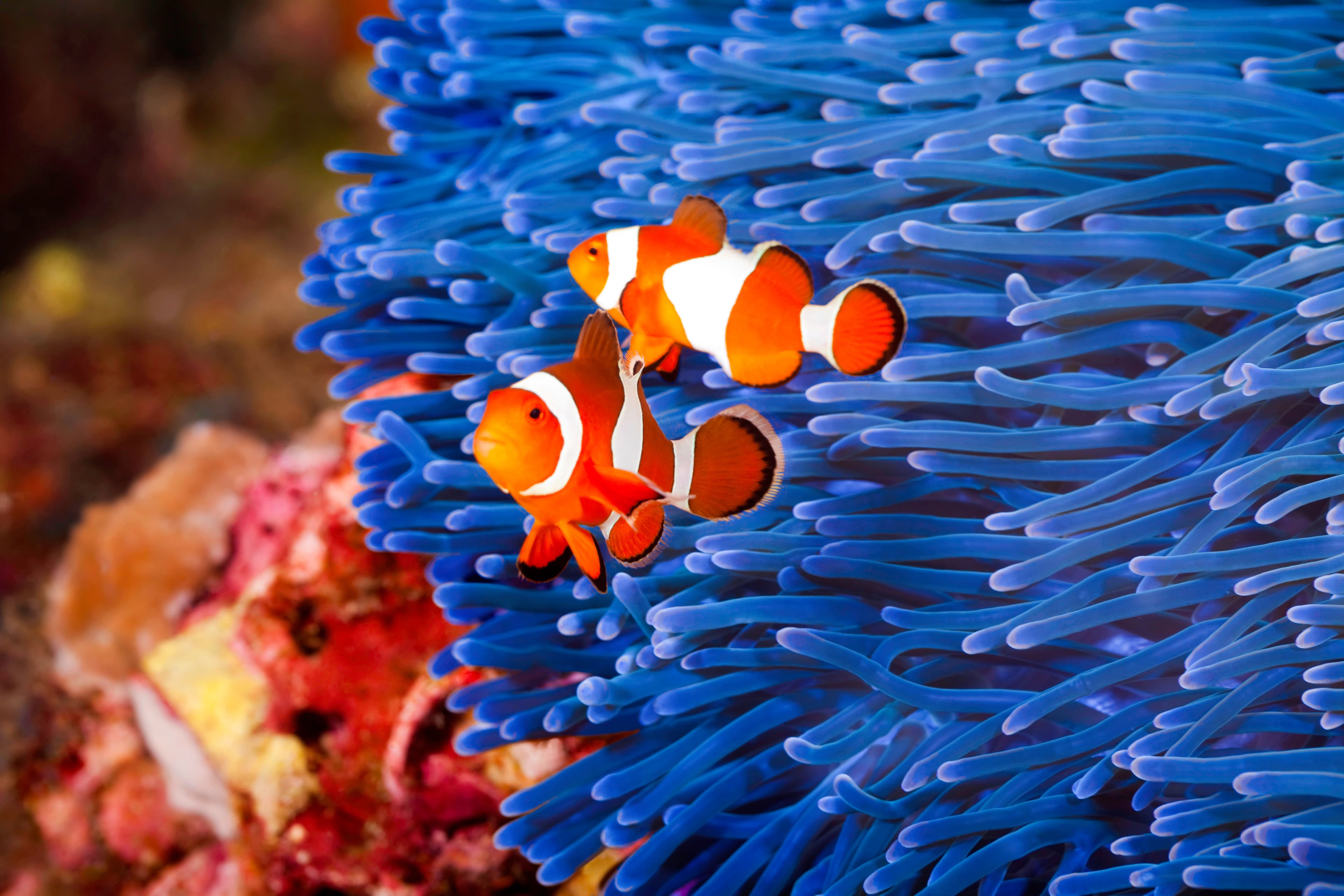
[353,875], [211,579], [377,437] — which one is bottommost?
[353,875]

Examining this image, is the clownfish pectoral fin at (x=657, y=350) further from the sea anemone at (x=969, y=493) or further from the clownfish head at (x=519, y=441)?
the clownfish head at (x=519, y=441)

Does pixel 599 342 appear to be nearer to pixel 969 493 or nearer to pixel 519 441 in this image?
pixel 519 441

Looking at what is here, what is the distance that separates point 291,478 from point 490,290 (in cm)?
77

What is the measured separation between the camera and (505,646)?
1.36 metres

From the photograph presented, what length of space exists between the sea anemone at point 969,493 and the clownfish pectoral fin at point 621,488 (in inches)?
8.9

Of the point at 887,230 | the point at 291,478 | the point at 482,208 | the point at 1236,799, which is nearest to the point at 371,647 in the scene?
the point at 291,478

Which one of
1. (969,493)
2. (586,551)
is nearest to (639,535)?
(586,551)

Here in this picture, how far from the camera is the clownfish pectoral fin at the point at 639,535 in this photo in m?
1.05

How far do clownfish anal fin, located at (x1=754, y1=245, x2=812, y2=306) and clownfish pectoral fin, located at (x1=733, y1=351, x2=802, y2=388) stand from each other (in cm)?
7

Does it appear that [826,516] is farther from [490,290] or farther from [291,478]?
[291,478]

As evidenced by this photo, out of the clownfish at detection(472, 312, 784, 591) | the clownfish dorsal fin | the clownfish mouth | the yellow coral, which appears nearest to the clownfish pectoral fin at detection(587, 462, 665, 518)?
the clownfish at detection(472, 312, 784, 591)

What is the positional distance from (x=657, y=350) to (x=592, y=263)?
5.6 inches

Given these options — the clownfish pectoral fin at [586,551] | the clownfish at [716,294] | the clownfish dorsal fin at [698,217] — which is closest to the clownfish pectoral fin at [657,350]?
the clownfish at [716,294]

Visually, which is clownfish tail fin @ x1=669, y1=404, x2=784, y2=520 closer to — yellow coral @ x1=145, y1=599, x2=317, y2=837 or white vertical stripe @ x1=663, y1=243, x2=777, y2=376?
white vertical stripe @ x1=663, y1=243, x2=777, y2=376
